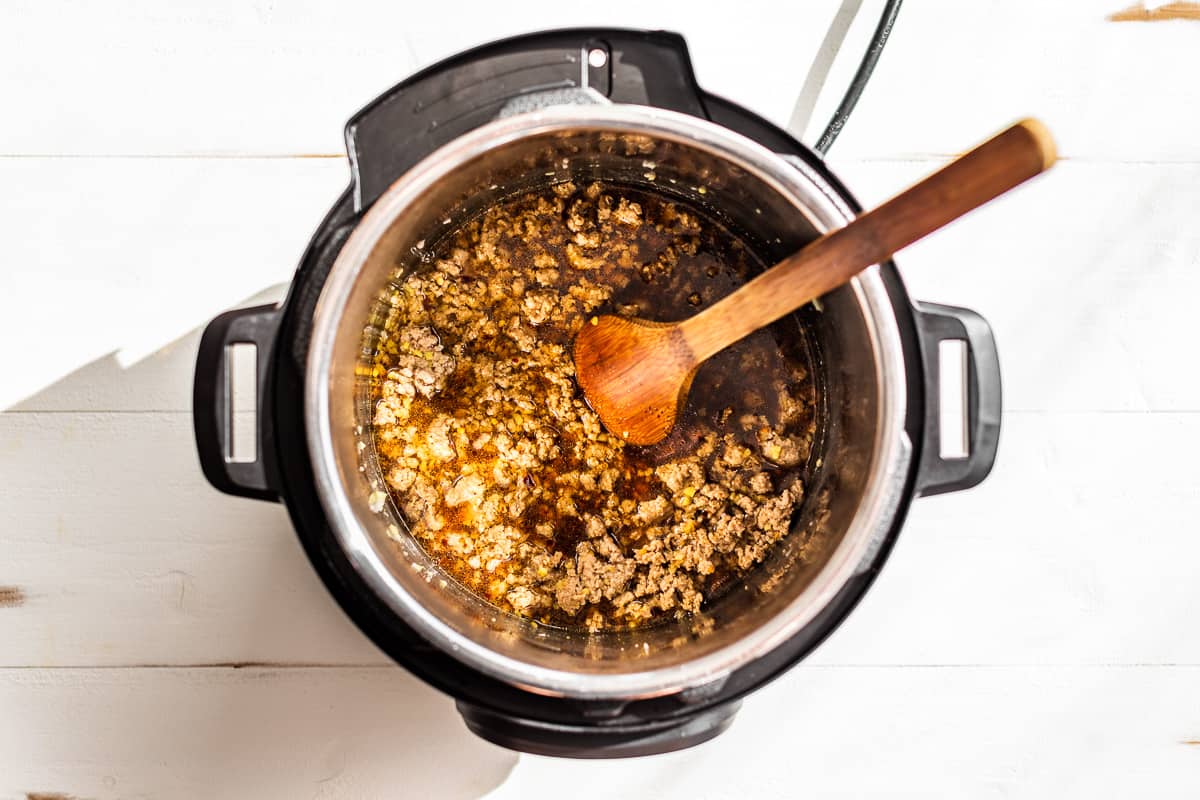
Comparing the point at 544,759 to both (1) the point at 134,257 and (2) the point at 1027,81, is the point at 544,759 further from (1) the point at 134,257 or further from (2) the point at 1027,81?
(2) the point at 1027,81

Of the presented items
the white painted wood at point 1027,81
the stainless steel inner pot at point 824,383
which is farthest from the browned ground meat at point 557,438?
the white painted wood at point 1027,81

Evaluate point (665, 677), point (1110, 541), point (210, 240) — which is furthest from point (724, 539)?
point (210, 240)

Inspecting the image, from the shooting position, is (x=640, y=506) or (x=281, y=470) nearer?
(x=281, y=470)

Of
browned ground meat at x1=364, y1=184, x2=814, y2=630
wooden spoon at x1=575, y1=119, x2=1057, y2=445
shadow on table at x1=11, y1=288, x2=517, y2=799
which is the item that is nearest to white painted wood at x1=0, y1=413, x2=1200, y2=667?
shadow on table at x1=11, y1=288, x2=517, y2=799

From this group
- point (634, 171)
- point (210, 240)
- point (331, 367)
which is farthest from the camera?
point (210, 240)

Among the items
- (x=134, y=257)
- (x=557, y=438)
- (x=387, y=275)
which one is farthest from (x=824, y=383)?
(x=134, y=257)

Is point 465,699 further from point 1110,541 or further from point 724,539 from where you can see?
point 1110,541

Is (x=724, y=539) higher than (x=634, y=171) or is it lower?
lower
